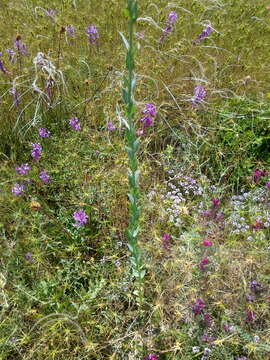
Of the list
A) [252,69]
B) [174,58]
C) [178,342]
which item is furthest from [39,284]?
[252,69]

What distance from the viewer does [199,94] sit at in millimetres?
2508

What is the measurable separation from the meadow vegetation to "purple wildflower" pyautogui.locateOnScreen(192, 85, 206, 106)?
0.02m

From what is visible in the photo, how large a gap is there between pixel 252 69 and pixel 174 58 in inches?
26.7

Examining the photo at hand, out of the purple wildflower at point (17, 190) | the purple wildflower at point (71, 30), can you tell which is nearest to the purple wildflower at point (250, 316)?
the purple wildflower at point (17, 190)

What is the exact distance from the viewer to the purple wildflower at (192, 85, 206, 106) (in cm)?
248

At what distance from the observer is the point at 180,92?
274 centimetres

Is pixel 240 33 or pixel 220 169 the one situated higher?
pixel 240 33

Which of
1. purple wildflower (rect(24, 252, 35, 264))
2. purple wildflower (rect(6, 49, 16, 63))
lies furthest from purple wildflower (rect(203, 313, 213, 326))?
purple wildflower (rect(6, 49, 16, 63))

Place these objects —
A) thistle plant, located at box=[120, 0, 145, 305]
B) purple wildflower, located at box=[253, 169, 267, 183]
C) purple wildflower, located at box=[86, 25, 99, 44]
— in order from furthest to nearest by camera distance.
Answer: purple wildflower, located at box=[86, 25, 99, 44] → purple wildflower, located at box=[253, 169, 267, 183] → thistle plant, located at box=[120, 0, 145, 305]

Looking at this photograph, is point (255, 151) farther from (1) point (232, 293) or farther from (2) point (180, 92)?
(1) point (232, 293)

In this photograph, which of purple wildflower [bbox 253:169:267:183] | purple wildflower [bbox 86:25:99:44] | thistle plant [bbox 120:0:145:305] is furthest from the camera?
purple wildflower [bbox 86:25:99:44]

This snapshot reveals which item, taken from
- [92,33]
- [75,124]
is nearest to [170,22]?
[92,33]

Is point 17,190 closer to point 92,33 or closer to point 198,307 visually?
point 198,307

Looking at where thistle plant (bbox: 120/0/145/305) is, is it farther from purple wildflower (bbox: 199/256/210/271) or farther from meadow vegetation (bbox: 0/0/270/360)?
purple wildflower (bbox: 199/256/210/271)
